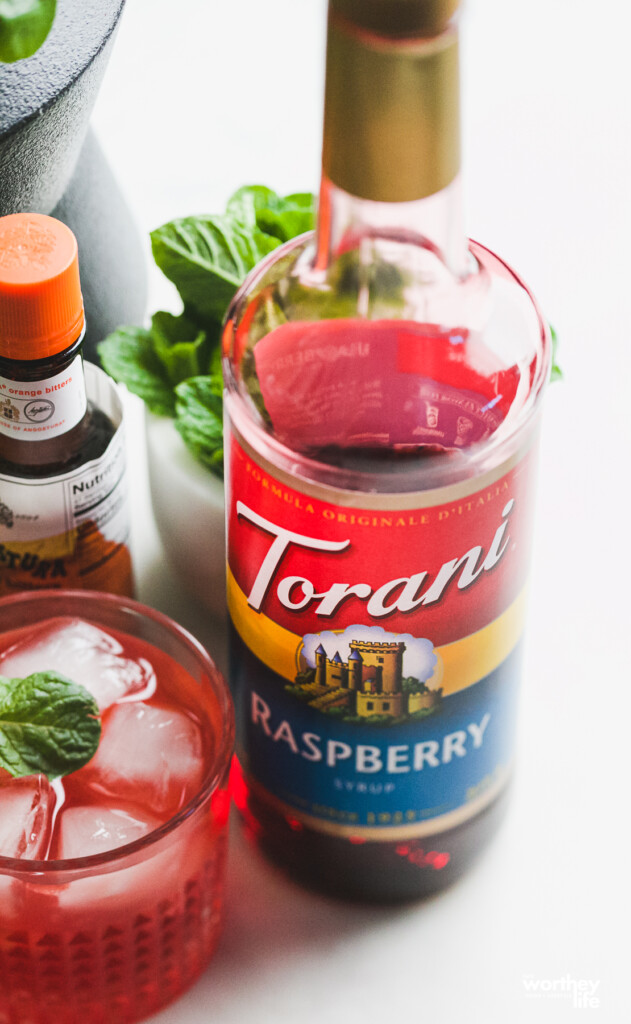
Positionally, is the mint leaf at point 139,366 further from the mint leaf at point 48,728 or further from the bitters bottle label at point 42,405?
the mint leaf at point 48,728

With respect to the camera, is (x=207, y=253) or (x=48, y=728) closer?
(x=48, y=728)

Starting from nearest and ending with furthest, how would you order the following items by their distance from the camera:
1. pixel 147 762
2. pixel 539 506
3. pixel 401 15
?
pixel 401 15 < pixel 147 762 < pixel 539 506

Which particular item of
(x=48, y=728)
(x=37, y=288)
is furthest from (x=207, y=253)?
(x=48, y=728)

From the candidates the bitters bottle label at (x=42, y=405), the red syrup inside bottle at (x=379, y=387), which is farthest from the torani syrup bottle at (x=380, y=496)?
the bitters bottle label at (x=42, y=405)

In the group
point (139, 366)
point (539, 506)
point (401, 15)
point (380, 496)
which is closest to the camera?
point (401, 15)

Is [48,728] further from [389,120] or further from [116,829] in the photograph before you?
[389,120]

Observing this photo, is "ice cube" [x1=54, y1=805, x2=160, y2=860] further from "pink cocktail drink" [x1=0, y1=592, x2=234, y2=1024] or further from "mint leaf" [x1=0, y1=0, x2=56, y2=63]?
"mint leaf" [x1=0, y1=0, x2=56, y2=63]

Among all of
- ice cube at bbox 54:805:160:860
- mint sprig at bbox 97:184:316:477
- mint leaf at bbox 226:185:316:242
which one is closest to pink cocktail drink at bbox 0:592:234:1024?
ice cube at bbox 54:805:160:860
